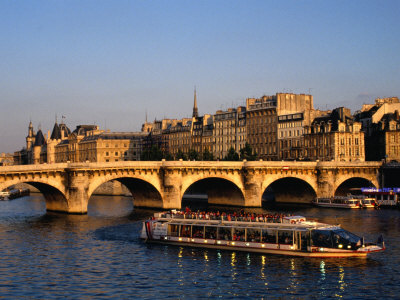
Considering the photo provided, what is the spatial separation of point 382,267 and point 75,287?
25116mm

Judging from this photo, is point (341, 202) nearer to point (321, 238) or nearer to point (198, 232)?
point (198, 232)

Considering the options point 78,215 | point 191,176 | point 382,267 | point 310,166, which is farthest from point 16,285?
point 310,166

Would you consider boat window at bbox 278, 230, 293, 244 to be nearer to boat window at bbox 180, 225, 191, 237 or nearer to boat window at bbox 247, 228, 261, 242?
boat window at bbox 247, 228, 261, 242

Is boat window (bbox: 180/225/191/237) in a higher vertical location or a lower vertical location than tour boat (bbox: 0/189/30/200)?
lower

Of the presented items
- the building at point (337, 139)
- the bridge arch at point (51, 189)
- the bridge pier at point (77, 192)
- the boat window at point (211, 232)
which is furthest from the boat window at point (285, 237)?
the building at point (337, 139)

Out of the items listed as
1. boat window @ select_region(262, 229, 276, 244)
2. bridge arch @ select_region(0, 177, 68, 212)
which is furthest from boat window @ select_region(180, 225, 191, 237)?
bridge arch @ select_region(0, 177, 68, 212)

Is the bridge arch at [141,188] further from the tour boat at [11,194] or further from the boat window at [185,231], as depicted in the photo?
the tour boat at [11,194]

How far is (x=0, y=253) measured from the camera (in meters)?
61.2

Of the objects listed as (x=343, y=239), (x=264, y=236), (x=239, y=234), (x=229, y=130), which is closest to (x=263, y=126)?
(x=229, y=130)

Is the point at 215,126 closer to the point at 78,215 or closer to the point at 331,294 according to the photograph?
the point at 78,215

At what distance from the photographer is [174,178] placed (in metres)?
102

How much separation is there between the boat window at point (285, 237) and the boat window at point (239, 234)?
374cm

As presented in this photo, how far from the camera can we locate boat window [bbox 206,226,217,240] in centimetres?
6494

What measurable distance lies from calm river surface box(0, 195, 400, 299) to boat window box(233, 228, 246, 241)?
1884 mm
